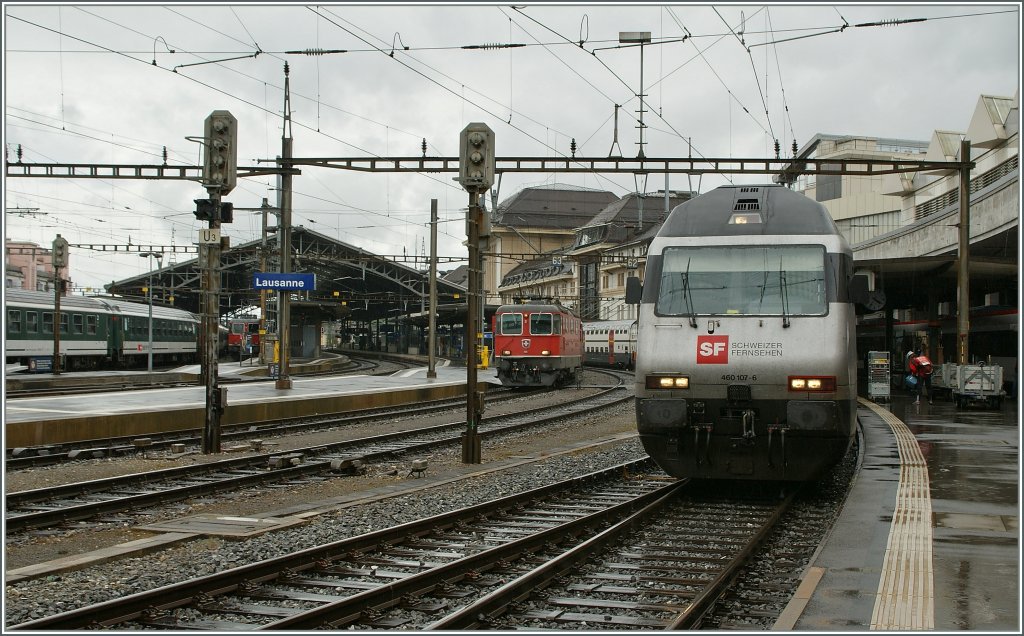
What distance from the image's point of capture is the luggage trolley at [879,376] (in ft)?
90.5

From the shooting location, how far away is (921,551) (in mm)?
7699

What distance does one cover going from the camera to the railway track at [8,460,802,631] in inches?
240

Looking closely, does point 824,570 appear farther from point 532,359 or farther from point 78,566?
point 532,359

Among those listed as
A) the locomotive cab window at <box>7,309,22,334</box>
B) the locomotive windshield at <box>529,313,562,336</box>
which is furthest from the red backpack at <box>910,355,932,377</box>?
the locomotive cab window at <box>7,309,22,334</box>

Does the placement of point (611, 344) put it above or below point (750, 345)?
below

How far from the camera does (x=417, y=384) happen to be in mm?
32281

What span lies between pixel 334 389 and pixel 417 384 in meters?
4.07

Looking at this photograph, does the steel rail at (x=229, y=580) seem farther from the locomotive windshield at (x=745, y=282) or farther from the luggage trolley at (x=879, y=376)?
the luggage trolley at (x=879, y=376)

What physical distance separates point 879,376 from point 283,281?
56.4 feet

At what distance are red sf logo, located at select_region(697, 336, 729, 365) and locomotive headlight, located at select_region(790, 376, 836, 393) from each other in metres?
0.75

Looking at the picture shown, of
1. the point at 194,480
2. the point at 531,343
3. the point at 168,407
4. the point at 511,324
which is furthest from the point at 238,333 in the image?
the point at 194,480

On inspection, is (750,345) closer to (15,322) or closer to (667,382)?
(667,382)

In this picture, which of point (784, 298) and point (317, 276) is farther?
point (317, 276)

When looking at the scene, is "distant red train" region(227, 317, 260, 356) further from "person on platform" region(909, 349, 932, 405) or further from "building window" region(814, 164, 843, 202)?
"person on platform" region(909, 349, 932, 405)
